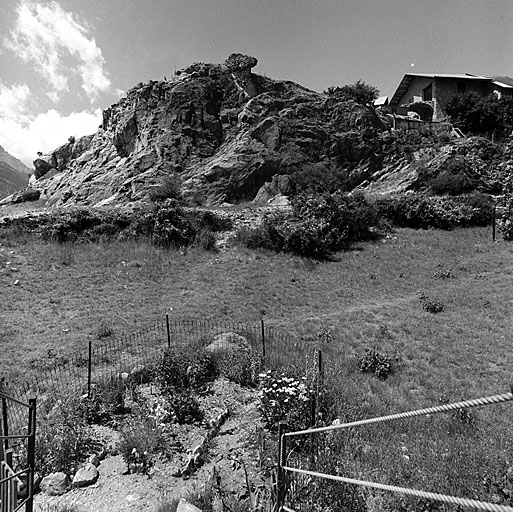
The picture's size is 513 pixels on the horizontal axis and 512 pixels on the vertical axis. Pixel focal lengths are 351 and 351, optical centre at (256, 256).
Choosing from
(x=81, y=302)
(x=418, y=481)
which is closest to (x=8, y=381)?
(x=81, y=302)

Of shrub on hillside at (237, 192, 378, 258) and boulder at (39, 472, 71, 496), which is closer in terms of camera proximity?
Answer: boulder at (39, 472, 71, 496)

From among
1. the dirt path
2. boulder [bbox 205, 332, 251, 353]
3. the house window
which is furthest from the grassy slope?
the house window

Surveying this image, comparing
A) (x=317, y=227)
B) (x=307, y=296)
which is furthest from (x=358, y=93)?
(x=307, y=296)

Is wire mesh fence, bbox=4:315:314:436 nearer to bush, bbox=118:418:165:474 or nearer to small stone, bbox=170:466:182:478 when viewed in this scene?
bush, bbox=118:418:165:474

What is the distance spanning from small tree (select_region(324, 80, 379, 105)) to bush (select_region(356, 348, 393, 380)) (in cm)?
2750

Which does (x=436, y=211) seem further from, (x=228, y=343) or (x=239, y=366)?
(x=239, y=366)

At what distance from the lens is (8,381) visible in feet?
24.1

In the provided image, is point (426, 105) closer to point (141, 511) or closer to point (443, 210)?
point (443, 210)

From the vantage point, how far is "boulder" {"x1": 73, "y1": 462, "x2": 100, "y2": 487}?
4406 millimetres

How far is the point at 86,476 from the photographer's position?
14.6 feet

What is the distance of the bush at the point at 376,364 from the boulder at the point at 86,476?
235 inches

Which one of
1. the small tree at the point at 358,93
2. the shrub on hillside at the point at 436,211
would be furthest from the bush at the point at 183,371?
the small tree at the point at 358,93

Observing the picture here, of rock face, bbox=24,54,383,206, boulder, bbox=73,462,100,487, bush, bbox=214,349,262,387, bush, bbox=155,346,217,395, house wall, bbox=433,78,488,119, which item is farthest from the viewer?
house wall, bbox=433,78,488,119

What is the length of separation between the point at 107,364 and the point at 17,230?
1264cm
